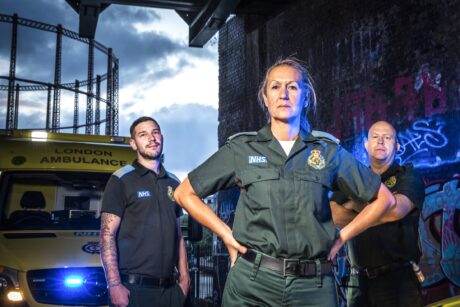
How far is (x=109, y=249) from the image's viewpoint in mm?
3920

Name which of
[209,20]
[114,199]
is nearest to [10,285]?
[114,199]

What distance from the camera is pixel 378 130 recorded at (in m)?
4.11

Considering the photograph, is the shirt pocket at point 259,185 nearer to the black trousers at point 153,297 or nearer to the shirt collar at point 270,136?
the shirt collar at point 270,136

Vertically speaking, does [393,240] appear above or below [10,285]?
above

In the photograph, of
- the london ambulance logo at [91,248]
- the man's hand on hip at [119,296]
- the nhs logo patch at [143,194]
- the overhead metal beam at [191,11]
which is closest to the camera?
the man's hand on hip at [119,296]

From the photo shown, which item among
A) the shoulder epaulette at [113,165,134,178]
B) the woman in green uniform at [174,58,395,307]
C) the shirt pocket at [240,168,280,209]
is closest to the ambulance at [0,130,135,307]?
the shoulder epaulette at [113,165,134,178]

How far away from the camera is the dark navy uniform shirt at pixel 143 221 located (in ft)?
13.1

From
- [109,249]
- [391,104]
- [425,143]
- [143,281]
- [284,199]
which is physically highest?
[391,104]

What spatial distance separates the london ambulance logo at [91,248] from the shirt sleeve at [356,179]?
3089mm

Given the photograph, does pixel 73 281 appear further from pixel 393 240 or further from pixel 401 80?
pixel 401 80

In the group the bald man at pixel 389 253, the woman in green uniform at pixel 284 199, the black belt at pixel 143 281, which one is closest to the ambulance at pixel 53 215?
the black belt at pixel 143 281

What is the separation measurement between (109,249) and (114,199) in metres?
0.38

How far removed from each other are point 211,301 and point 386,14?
21.2 ft

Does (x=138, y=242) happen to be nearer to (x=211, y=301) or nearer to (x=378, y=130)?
(x=378, y=130)
